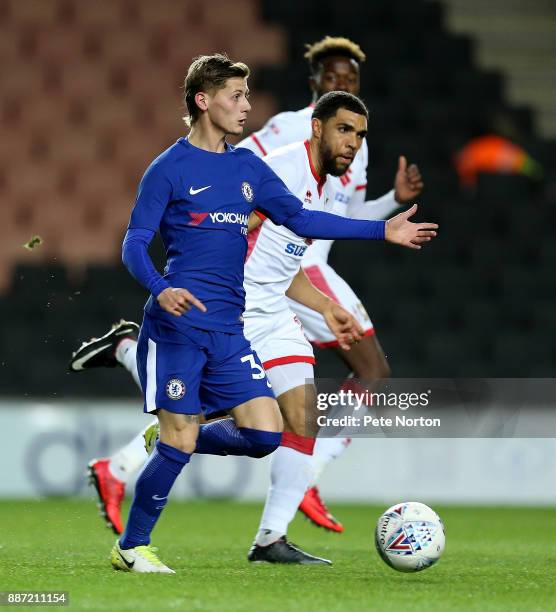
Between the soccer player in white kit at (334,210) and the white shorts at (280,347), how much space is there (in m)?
0.91

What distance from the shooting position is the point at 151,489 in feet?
14.7

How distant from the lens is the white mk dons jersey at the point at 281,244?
522 centimetres

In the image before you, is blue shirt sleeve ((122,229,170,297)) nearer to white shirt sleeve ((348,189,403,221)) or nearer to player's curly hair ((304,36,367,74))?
white shirt sleeve ((348,189,403,221))

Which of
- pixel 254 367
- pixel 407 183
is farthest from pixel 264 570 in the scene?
pixel 407 183

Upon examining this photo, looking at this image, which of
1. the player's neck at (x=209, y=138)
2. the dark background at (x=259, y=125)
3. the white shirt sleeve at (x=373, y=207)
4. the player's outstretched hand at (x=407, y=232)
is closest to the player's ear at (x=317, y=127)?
the player's neck at (x=209, y=138)

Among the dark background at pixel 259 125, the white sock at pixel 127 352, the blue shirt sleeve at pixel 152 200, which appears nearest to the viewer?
the blue shirt sleeve at pixel 152 200

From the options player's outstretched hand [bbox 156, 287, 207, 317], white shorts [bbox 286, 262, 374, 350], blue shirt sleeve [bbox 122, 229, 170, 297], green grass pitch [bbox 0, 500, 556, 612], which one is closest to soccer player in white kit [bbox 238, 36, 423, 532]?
white shorts [bbox 286, 262, 374, 350]

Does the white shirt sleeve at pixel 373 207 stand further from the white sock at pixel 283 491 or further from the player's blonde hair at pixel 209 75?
the player's blonde hair at pixel 209 75

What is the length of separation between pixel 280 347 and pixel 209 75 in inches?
45.6

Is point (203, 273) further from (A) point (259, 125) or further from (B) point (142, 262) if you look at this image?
(A) point (259, 125)

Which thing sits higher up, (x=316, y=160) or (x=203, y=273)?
(x=316, y=160)

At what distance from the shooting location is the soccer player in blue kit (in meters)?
4.42

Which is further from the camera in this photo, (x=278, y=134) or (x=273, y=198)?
(x=278, y=134)

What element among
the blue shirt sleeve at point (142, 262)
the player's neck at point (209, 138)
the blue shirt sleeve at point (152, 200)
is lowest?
the blue shirt sleeve at point (142, 262)
